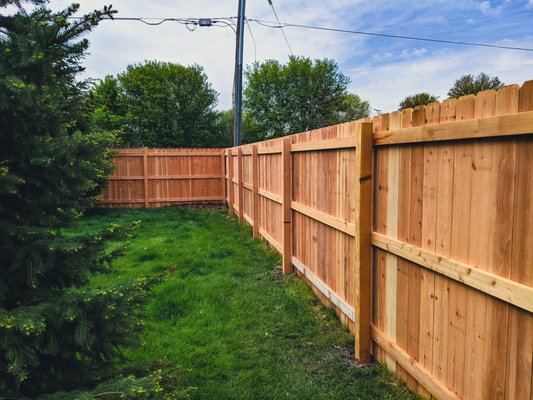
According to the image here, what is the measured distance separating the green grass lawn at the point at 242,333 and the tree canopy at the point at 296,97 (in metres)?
23.7

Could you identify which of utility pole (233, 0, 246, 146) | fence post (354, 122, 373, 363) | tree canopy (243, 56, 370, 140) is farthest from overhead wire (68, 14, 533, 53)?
fence post (354, 122, 373, 363)

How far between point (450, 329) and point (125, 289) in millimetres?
1740

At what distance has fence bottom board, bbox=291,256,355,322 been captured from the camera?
11.5 ft

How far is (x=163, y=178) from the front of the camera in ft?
43.0

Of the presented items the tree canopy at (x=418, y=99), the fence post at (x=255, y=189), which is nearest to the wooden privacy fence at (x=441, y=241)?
the fence post at (x=255, y=189)

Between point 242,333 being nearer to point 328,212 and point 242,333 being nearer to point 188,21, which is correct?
point 328,212

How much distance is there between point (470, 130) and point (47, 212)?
2.14 m

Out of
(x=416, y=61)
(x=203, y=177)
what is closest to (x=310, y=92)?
(x=416, y=61)

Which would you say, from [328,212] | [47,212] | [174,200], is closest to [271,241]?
[328,212]

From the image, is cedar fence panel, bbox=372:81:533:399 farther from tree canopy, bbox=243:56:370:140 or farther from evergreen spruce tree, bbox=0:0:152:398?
tree canopy, bbox=243:56:370:140

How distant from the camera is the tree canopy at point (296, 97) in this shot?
96.2ft

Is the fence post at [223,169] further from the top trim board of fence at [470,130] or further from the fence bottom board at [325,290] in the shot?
the top trim board of fence at [470,130]

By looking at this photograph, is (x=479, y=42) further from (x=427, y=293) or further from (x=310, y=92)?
(x=427, y=293)

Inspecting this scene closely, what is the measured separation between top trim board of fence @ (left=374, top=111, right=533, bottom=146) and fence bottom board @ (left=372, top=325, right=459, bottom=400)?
1387 mm
